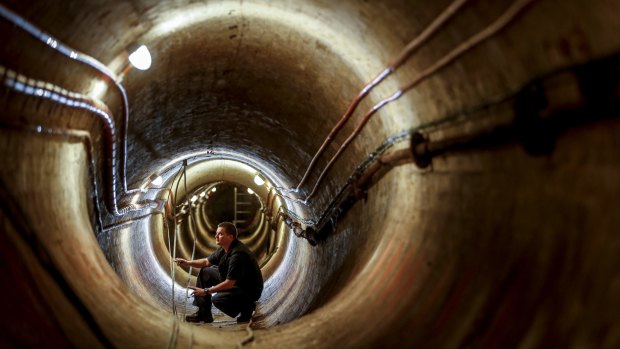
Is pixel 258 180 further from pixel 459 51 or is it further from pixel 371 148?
pixel 459 51

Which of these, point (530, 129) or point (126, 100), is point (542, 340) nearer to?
point (530, 129)

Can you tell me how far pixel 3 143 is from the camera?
9.25ft

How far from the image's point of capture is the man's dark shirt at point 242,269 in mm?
7934

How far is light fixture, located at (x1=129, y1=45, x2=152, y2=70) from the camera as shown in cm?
432

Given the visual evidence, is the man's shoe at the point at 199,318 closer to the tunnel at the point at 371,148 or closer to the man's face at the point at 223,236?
the man's face at the point at 223,236

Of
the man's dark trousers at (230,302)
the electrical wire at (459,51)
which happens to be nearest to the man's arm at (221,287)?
the man's dark trousers at (230,302)

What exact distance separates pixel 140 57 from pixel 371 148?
2.19 metres

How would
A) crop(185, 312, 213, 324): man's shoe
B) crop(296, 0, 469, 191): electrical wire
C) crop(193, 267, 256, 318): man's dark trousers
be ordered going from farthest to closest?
crop(185, 312, 213, 324): man's shoe
crop(193, 267, 256, 318): man's dark trousers
crop(296, 0, 469, 191): electrical wire

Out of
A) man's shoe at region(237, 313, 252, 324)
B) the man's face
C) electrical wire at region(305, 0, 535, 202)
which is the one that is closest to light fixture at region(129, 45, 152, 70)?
electrical wire at region(305, 0, 535, 202)

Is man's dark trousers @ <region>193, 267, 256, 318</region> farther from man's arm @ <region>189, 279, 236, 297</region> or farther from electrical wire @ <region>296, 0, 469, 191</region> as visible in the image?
electrical wire @ <region>296, 0, 469, 191</region>

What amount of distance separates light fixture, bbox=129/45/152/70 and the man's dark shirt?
4.16 m

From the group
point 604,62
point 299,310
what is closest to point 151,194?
point 299,310

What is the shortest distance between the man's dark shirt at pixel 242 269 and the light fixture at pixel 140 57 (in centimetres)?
416

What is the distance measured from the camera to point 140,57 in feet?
14.3
